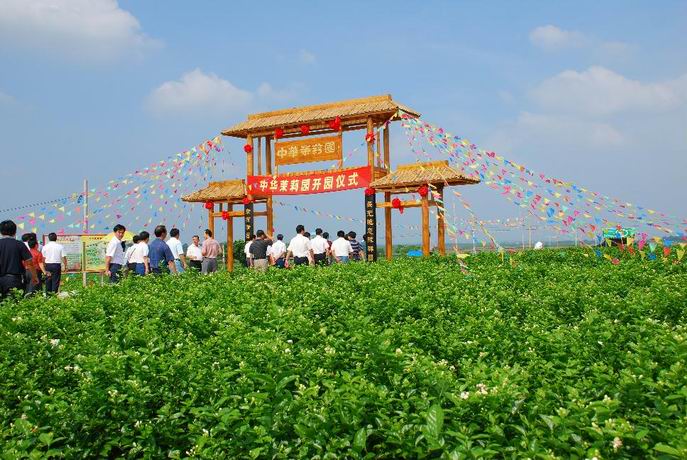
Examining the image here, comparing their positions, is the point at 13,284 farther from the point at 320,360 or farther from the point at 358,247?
the point at 358,247

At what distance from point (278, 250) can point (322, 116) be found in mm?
4306

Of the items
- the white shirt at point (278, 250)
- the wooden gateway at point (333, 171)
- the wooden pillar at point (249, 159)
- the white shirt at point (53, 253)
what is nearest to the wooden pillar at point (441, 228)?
the wooden gateway at point (333, 171)

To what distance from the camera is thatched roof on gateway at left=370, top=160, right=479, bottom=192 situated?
1628cm

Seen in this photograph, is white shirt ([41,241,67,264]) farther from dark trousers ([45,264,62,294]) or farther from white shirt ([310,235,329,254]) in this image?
white shirt ([310,235,329,254])

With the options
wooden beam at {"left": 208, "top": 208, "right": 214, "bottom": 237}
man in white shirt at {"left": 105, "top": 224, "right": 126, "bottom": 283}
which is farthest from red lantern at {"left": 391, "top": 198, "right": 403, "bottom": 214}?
man in white shirt at {"left": 105, "top": 224, "right": 126, "bottom": 283}

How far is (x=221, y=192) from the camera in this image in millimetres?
20281

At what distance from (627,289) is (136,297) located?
6574mm

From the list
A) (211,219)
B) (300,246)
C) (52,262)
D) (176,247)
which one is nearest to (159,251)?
(176,247)

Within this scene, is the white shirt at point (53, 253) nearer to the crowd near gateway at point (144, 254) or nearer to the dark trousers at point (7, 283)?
the crowd near gateway at point (144, 254)

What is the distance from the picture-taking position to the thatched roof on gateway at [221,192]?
782 inches

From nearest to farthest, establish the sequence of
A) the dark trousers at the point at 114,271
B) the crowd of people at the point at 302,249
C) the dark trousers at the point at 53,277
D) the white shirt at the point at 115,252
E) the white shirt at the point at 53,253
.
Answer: the white shirt at the point at 115,252, the dark trousers at the point at 114,271, the dark trousers at the point at 53,277, the white shirt at the point at 53,253, the crowd of people at the point at 302,249

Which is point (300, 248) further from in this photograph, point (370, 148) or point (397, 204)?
point (370, 148)

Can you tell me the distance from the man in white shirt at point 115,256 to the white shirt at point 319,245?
19.8 ft

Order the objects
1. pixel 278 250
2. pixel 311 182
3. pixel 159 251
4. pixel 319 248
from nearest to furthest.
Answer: pixel 159 251 < pixel 278 250 < pixel 319 248 < pixel 311 182
